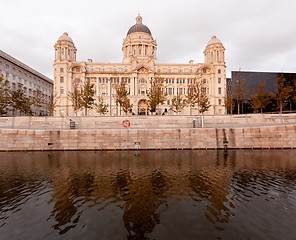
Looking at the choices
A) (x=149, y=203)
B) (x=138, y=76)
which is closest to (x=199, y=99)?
(x=138, y=76)

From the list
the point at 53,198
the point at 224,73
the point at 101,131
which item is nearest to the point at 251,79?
the point at 224,73

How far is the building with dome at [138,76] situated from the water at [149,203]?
50.2 metres

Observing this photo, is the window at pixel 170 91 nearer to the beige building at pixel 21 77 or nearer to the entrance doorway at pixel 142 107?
the entrance doorway at pixel 142 107

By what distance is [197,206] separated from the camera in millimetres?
7359

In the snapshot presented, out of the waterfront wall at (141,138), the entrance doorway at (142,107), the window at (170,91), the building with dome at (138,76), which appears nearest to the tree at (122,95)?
the building with dome at (138,76)

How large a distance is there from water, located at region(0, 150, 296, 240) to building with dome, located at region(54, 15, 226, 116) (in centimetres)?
5019

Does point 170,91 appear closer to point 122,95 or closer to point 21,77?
point 122,95

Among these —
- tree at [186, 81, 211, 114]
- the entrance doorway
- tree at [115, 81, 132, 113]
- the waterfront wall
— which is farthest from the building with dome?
the waterfront wall

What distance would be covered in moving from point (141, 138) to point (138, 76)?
47407 mm

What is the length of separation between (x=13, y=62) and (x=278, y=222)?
7702cm

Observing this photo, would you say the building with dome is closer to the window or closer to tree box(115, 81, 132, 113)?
the window

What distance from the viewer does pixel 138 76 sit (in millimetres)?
65000

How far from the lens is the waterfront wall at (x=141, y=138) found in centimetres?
2180

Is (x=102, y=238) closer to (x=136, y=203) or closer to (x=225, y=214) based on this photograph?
(x=136, y=203)
